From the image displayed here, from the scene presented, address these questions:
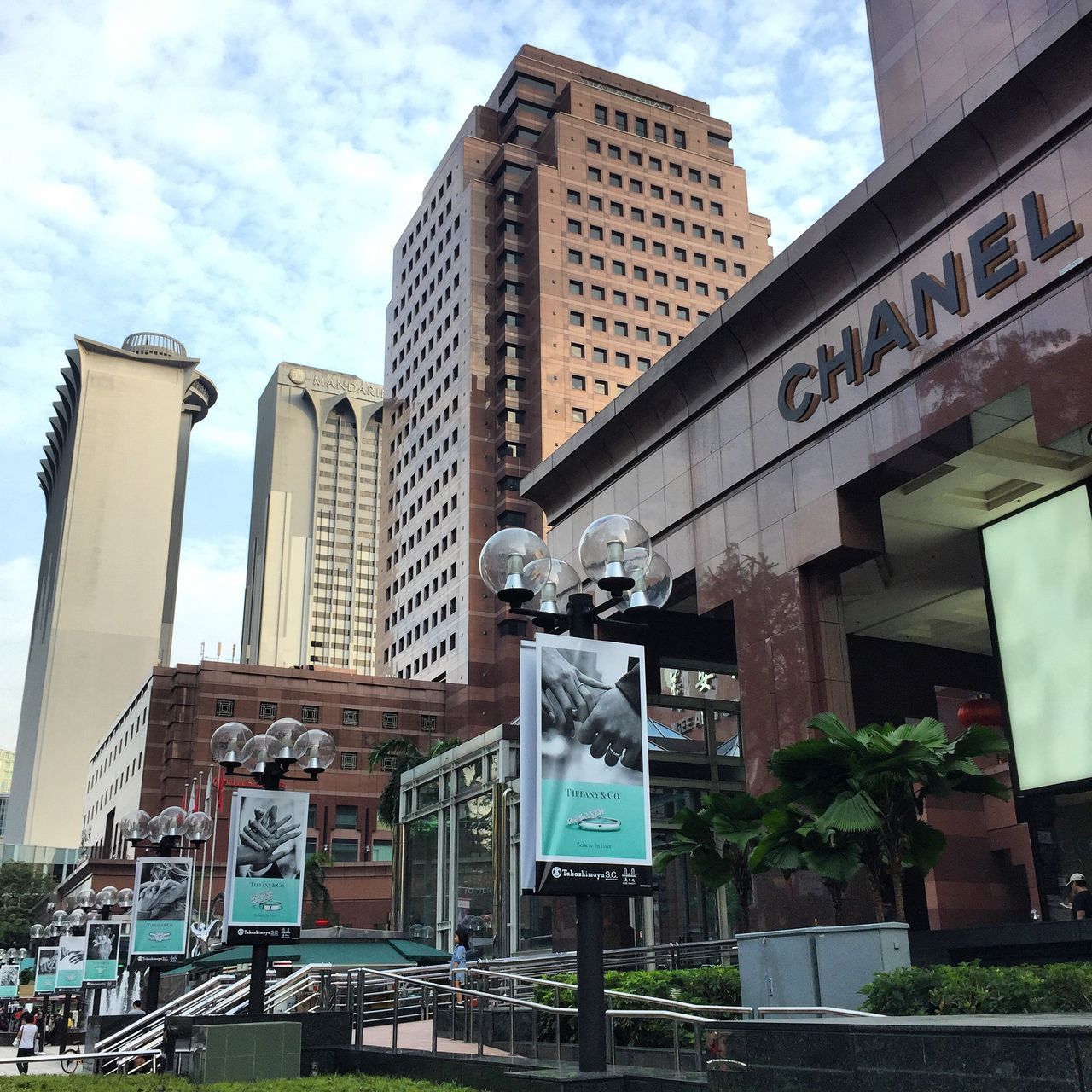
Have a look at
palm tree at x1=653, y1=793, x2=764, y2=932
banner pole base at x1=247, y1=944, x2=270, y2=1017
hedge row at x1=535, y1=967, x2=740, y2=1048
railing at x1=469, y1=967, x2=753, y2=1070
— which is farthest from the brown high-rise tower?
railing at x1=469, y1=967, x2=753, y2=1070

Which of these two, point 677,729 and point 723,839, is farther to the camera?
point 677,729

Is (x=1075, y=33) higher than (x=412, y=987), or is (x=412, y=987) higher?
(x=1075, y=33)

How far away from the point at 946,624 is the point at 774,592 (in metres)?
11.3

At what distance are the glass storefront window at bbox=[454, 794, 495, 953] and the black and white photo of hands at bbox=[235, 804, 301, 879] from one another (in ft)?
49.9

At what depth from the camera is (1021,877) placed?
34781mm

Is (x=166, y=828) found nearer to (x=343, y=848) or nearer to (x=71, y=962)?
(x=71, y=962)

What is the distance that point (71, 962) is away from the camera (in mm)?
44312

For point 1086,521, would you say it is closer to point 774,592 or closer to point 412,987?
point 774,592

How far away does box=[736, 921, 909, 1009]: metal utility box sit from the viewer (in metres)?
15.1

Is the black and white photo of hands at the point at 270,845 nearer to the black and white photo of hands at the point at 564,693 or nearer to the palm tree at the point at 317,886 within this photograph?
the black and white photo of hands at the point at 564,693

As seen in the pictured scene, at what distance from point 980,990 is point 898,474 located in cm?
1280

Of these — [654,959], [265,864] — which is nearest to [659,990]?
[654,959]

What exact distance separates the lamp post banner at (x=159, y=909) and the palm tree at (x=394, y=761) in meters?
29.1

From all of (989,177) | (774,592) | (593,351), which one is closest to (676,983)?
(774,592)
